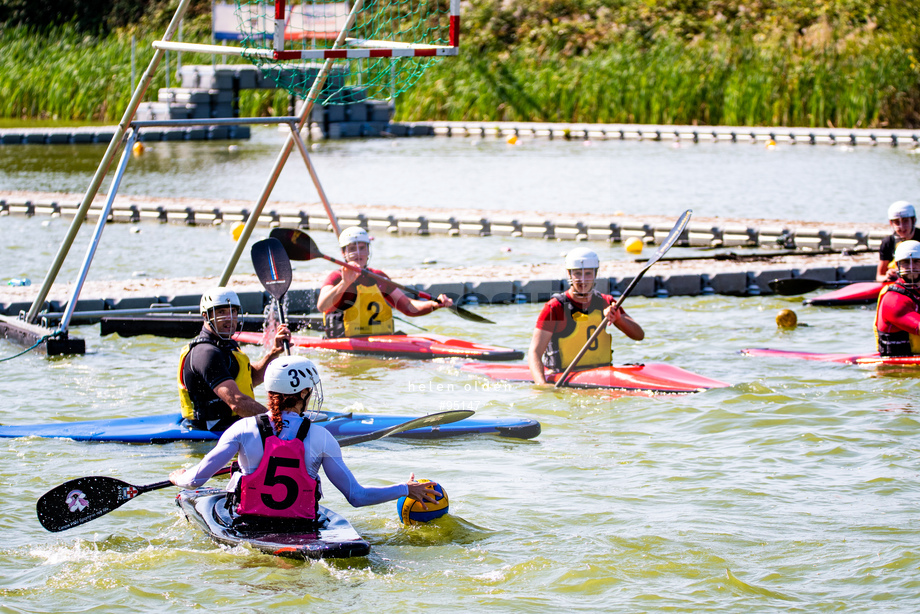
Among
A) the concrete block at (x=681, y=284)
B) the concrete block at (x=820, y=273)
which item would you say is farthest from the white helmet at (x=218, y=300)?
the concrete block at (x=820, y=273)

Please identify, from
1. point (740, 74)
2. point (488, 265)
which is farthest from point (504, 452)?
point (740, 74)

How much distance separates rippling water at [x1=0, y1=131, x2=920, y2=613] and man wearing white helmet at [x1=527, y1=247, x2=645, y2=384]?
10.1 inches

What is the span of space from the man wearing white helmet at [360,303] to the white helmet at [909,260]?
320 cm

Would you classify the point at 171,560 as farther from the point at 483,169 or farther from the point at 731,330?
the point at 483,169

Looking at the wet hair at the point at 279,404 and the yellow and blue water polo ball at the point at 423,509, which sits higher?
the wet hair at the point at 279,404

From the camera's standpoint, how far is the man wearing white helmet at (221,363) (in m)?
6.23

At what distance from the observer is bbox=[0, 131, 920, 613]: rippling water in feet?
15.9

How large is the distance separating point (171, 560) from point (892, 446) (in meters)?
4.10

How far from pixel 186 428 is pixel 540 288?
5114 millimetres

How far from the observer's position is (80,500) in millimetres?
5125

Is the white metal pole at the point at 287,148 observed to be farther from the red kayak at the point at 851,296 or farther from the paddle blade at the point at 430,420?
Answer: the red kayak at the point at 851,296

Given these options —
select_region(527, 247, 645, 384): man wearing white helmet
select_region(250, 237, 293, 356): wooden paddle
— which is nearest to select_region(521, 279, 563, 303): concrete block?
select_region(527, 247, 645, 384): man wearing white helmet

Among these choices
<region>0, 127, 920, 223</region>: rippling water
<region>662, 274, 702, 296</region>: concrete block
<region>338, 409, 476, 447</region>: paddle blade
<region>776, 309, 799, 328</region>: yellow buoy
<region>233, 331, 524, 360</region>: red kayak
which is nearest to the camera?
<region>338, 409, 476, 447</region>: paddle blade

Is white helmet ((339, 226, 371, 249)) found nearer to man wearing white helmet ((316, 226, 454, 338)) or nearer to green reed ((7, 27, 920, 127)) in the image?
man wearing white helmet ((316, 226, 454, 338))
